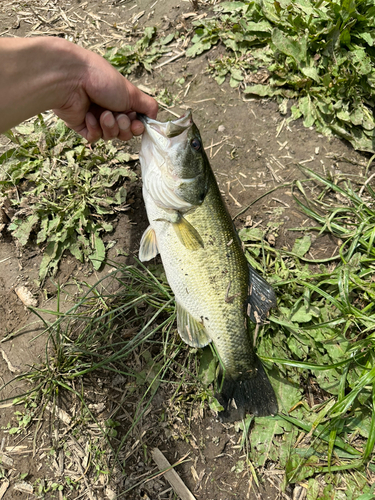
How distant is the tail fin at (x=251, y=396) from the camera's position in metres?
2.62

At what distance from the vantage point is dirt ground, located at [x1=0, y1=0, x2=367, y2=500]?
2.71 m

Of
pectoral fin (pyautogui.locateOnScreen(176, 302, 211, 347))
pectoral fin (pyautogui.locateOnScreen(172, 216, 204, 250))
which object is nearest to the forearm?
pectoral fin (pyautogui.locateOnScreen(172, 216, 204, 250))

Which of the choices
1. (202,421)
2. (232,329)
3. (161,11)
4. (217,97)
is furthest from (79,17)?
(202,421)

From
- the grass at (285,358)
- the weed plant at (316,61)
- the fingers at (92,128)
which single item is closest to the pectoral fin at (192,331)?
the grass at (285,358)

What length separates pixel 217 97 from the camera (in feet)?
12.9

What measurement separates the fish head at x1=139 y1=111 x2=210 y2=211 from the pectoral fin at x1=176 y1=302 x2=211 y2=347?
0.81 meters

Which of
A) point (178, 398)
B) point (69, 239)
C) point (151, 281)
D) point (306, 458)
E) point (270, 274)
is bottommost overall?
point (306, 458)

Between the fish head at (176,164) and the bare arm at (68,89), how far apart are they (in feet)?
1.12

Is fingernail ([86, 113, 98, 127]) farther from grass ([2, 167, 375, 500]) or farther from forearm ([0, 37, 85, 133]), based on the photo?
grass ([2, 167, 375, 500])

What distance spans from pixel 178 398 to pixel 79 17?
4899 mm

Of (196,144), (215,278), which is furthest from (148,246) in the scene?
(196,144)

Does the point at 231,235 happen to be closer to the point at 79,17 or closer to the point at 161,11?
the point at 161,11

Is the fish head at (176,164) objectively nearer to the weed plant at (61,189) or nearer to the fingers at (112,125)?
the fingers at (112,125)

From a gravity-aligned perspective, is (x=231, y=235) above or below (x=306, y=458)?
above
